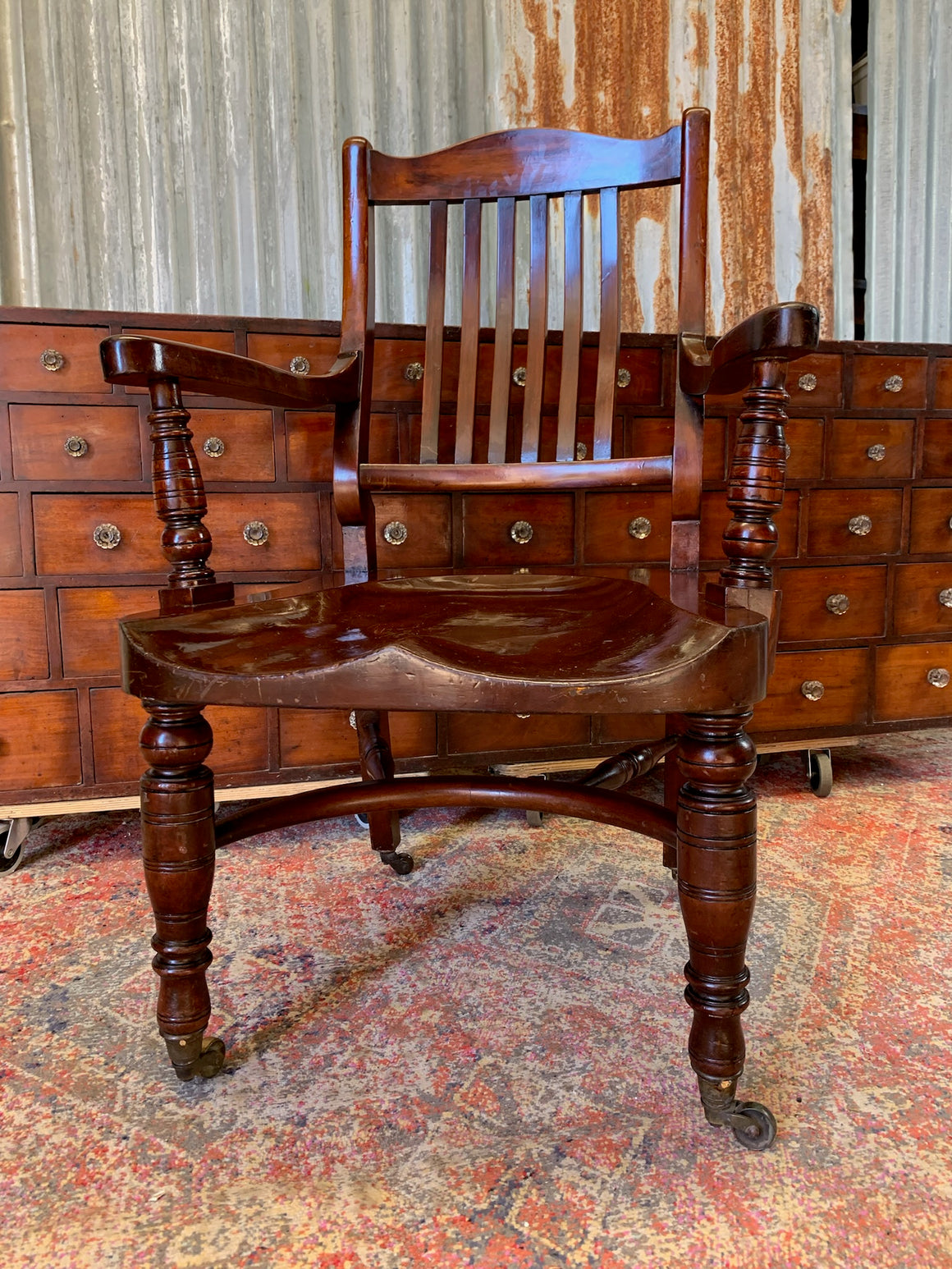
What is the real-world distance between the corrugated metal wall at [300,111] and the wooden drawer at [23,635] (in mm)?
968

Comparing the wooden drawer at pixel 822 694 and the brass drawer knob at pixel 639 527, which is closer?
the brass drawer knob at pixel 639 527

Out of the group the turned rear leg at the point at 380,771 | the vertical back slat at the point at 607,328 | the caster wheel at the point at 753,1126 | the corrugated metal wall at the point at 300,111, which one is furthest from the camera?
the corrugated metal wall at the point at 300,111

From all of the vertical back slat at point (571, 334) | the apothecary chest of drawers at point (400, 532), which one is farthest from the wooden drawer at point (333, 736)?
the vertical back slat at point (571, 334)

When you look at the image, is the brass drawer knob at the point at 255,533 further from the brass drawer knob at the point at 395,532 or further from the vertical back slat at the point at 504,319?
the vertical back slat at the point at 504,319

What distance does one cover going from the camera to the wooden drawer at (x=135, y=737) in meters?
1.54

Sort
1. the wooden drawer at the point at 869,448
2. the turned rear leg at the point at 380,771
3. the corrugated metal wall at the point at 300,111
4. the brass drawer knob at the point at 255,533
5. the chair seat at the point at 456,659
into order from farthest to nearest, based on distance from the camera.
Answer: the corrugated metal wall at the point at 300,111 < the wooden drawer at the point at 869,448 < the brass drawer knob at the point at 255,533 < the turned rear leg at the point at 380,771 < the chair seat at the point at 456,659

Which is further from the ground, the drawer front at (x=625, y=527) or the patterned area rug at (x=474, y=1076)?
the drawer front at (x=625, y=527)

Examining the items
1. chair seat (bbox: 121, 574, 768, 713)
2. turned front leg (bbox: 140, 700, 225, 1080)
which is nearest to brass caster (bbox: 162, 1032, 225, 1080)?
turned front leg (bbox: 140, 700, 225, 1080)

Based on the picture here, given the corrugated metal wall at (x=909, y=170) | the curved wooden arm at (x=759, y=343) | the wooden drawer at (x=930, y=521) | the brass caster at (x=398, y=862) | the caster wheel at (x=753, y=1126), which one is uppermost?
the corrugated metal wall at (x=909, y=170)

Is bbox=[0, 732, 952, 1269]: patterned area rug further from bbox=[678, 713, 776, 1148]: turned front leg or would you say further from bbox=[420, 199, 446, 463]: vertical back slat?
bbox=[420, 199, 446, 463]: vertical back slat

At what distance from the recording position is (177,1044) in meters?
0.90

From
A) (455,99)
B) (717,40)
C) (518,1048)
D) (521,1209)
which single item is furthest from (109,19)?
(521,1209)

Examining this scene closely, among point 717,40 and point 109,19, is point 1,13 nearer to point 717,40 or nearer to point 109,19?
point 109,19

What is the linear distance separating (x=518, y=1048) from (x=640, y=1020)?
17 cm
